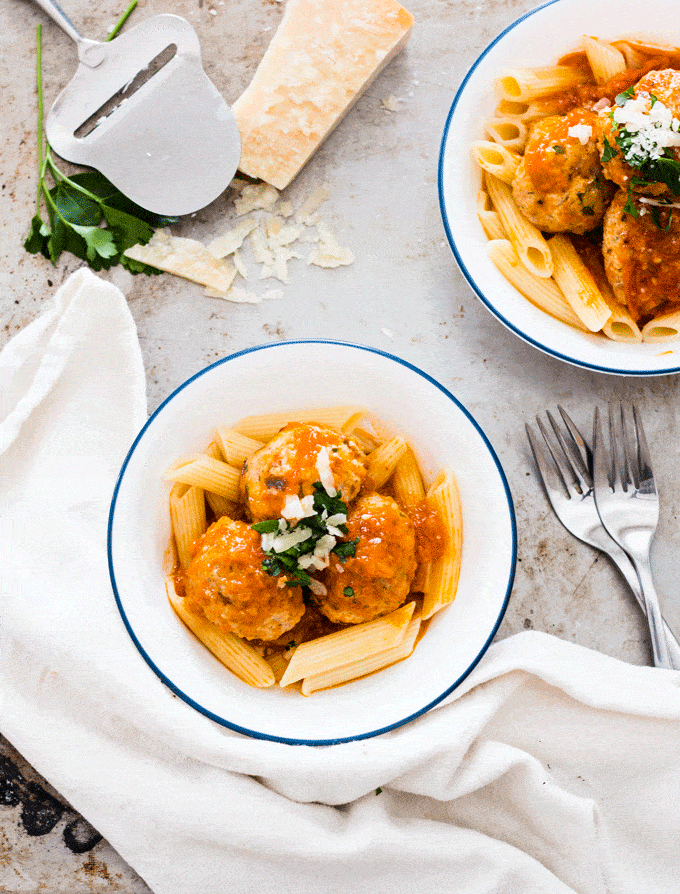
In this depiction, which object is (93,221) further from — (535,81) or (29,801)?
(29,801)

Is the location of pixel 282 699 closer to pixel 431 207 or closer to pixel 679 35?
pixel 431 207

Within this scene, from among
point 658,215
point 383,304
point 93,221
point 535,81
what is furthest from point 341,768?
point 535,81

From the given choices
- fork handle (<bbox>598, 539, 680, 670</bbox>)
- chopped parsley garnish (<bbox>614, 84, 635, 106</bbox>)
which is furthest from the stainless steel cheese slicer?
fork handle (<bbox>598, 539, 680, 670</bbox>)

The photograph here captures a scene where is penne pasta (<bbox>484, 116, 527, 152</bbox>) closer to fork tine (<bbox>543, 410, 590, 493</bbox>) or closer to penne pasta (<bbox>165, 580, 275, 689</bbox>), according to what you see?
fork tine (<bbox>543, 410, 590, 493</bbox>)

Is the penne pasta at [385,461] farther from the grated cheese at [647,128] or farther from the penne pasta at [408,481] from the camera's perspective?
the grated cheese at [647,128]

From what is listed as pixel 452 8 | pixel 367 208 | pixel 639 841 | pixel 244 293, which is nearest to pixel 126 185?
pixel 244 293

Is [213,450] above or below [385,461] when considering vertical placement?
above
